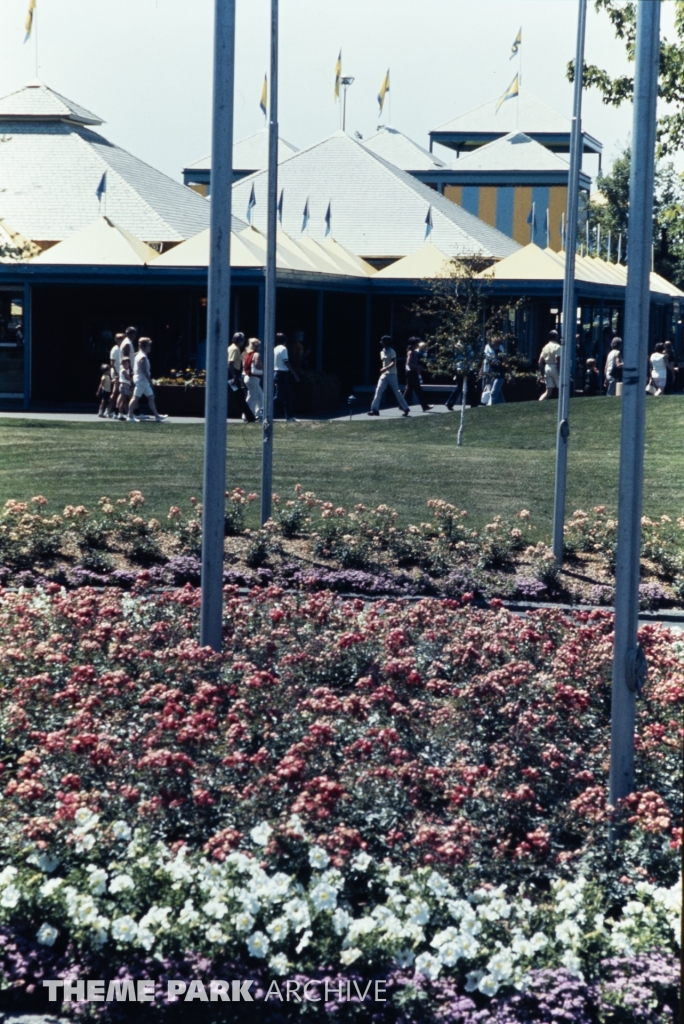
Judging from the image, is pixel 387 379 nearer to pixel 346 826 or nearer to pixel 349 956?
pixel 346 826

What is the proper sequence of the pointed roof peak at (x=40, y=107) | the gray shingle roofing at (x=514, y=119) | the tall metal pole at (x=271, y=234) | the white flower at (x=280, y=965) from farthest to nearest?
the gray shingle roofing at (x=514, y=119) → the pointed roof peak at (x=40, y=107) → the tall metal pole at (x=271, y=234) → the white flower at (x=280, y=965)

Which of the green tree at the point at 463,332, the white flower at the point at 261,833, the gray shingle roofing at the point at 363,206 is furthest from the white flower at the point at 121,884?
the gray shingle roofing at the point at 363,206

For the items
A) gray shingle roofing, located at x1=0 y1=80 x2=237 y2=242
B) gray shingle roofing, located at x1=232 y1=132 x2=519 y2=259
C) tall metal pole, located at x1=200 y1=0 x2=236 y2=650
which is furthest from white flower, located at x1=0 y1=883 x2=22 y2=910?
gray shingle roofing, located at x1=232 y1=132 x2=519 y2=259

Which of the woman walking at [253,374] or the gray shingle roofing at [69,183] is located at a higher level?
the gray shingle roofing at [69,183]

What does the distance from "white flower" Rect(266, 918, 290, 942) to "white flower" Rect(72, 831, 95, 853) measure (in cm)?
76

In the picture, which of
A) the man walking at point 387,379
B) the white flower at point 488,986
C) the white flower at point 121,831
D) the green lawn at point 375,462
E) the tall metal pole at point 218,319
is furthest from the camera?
the man walking at point 387,379

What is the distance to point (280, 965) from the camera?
4.27m

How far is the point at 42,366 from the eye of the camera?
3416cm

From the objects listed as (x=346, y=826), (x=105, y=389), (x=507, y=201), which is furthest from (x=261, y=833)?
(x=507, y=201)

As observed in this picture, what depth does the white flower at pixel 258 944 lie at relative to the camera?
4.33m

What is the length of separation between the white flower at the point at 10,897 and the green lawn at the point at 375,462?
982cm

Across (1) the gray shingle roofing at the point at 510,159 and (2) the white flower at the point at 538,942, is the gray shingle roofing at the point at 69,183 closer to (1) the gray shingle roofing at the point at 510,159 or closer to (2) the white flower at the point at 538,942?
(1) the gray shingle roofing at the point at 510,159

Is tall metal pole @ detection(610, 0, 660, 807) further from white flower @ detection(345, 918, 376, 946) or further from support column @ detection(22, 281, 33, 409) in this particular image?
support column @ detection(22, 281, 33, 409)

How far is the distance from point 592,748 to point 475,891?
1550mm
